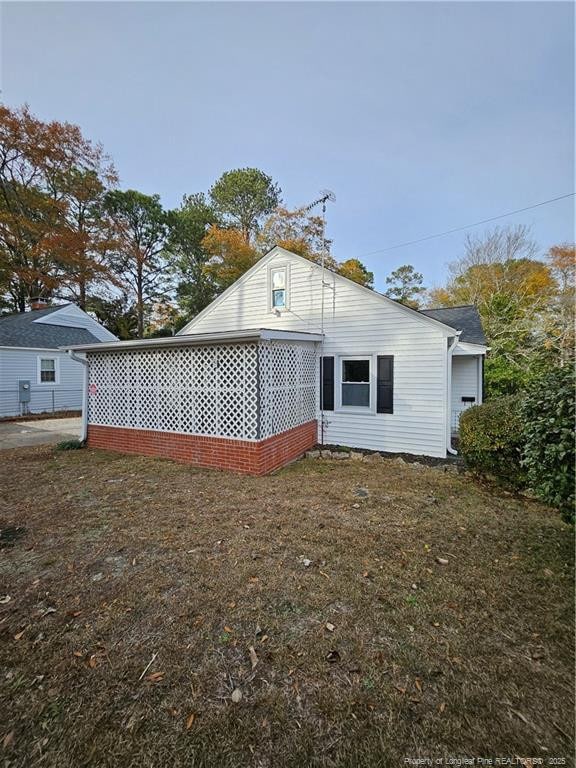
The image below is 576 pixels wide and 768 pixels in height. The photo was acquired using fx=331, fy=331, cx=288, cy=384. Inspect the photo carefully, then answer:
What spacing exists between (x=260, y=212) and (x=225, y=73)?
602 inches

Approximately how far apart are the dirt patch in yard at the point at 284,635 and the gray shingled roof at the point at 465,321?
232 inches

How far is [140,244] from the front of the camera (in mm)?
23672

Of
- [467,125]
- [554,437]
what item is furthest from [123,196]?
[554,437]

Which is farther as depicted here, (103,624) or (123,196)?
(123,196)

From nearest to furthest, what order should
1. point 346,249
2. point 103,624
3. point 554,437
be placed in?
point 103,624
point 554,437
point 346,249

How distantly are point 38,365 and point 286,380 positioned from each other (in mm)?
14042

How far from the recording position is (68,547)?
352 cm

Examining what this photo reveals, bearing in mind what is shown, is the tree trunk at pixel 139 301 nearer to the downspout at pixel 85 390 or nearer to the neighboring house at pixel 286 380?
the downspout at pixel 85 390

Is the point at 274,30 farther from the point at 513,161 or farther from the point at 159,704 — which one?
the point at 159,704

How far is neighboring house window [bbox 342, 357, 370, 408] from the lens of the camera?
784cm

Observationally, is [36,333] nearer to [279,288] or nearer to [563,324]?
[279,288]

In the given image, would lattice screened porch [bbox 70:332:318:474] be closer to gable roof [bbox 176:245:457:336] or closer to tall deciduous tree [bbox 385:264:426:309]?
gable roof [bbox 176:245:457:336]

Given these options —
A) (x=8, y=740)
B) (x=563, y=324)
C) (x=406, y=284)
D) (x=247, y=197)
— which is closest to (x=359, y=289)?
(x=8, y=740)

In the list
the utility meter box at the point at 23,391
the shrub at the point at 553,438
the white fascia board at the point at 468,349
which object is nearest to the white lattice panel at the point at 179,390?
the shrub at the point at 553,438
